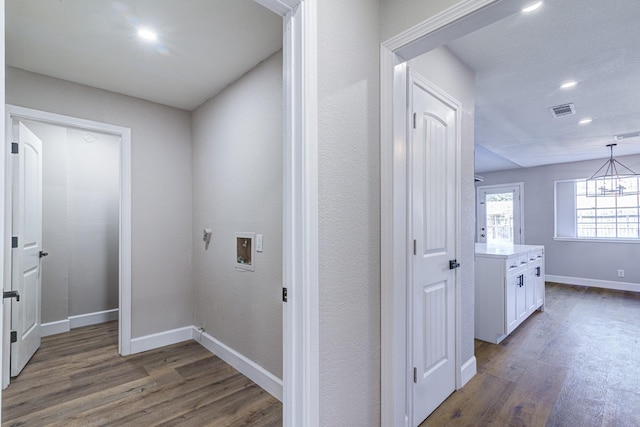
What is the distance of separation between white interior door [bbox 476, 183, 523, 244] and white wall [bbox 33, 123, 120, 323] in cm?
732

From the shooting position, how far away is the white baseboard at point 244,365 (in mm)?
2332

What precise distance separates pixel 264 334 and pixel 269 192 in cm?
107

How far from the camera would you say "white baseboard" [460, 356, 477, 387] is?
2442 millimetres

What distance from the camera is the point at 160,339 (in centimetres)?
316

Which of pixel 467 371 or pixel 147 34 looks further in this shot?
pixel 467 371

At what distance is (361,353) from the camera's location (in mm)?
1564

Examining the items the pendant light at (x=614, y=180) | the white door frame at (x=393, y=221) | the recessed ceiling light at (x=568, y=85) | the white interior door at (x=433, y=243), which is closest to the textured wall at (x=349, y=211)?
the white door frame at (x=393, y=221)

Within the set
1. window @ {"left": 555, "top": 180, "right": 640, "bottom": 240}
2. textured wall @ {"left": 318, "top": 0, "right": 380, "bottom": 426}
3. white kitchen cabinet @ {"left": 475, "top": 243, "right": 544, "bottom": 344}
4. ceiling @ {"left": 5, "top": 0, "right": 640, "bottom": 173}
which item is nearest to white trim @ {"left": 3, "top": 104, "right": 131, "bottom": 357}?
ceiling @ {"left": 5, "top": 0, "right": 640, "bottom": 173}

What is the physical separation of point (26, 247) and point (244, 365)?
2100 millimetres

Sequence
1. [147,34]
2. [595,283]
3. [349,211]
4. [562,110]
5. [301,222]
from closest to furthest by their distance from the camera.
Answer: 1. [301,222]
2. [349,211]
3. [147,34]
4. [562,110]
5. [595,283]

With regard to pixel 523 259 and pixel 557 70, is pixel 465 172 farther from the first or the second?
pixel 523 259

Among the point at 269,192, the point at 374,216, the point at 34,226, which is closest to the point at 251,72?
the point at 269,192

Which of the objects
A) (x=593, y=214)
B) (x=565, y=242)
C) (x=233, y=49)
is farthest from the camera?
(x=565, y=242)

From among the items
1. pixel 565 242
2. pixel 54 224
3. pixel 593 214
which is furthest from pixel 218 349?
pixel 593 214
